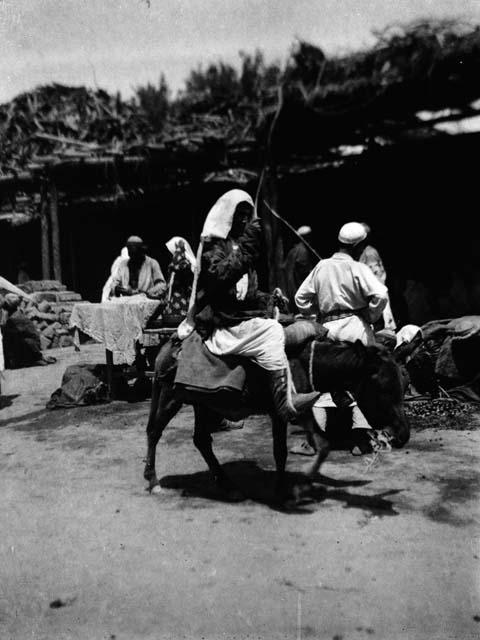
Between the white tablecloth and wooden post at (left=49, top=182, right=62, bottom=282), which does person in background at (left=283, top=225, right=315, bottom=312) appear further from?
wooden post at (left=49, top=182, right=62, bottom=282)

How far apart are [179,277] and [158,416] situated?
3.67 m

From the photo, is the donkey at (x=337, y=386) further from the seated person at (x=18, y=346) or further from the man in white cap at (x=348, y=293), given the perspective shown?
the seated person at (x=18, y=346)

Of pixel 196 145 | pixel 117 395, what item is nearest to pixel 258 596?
pixel 117 395

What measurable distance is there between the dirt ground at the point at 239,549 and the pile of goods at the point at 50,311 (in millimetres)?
8175

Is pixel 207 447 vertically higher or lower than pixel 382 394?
lower

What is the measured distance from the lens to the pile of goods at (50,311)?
13.4 meters

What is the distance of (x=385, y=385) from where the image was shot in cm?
386

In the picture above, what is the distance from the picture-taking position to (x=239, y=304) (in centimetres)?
415

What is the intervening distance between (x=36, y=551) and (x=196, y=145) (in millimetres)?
8918

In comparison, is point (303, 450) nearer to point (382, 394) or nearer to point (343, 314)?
point (343, 314)

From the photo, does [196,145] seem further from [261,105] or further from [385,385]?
[385,385]

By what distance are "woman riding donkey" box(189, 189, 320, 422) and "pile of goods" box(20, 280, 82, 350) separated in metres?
9.79

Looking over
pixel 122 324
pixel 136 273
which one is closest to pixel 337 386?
pixel 122 324

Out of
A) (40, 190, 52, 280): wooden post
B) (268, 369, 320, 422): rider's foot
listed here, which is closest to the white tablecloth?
(268, 369, 320, 422): rider's foot
